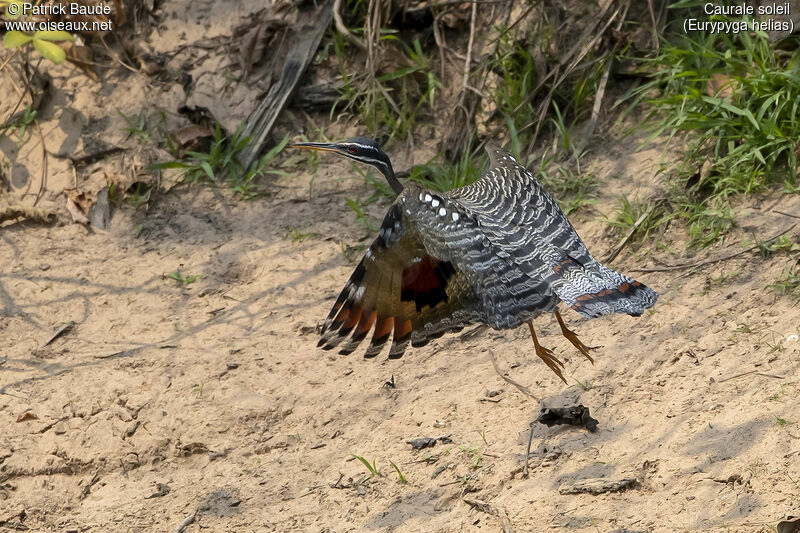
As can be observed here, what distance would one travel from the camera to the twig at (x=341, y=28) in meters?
7.64

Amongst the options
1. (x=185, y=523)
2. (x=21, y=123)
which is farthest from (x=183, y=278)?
(x=185, y=523)

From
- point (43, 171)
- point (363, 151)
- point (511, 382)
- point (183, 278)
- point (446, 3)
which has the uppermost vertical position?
point (446, 3)

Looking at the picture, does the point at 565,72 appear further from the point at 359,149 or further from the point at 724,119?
the point at 359,149

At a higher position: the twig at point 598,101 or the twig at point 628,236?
the twig at point 598,101

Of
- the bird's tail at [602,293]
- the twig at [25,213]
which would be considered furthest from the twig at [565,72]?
the twig at [25,213]

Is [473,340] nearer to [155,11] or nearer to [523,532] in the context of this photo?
[523,532]

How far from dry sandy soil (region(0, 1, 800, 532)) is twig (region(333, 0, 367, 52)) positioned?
3.87 ft

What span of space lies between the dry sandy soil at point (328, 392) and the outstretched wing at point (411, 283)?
2.40 ft

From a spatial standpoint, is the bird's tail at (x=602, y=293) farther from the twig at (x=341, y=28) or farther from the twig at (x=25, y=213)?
the twig at (x=25, y=213)

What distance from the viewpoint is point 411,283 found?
4.95m

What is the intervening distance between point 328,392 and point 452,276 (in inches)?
52.8

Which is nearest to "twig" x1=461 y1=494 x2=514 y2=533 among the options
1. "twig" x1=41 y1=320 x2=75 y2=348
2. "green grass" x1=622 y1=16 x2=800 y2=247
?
"green grass" x1=622 y1=16 x2=800 y2=247

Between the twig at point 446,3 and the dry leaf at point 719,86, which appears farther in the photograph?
the twig at point 446,3

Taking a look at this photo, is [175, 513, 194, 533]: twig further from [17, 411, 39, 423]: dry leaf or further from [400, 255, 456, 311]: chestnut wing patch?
[400, 255, 456, 311]: chestnut wing patch
